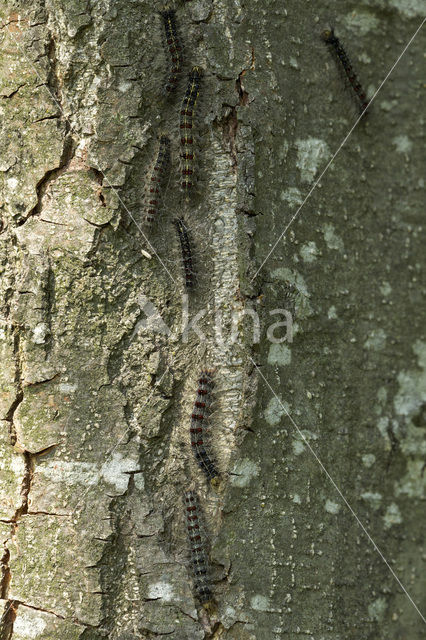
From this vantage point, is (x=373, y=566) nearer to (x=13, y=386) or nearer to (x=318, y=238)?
(x=318, y=238)

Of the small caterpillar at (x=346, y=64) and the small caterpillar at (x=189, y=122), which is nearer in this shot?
the small caterpillar at (x=189, y=122)

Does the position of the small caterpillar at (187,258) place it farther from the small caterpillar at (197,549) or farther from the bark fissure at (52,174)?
the small caterpillar at (197,549)

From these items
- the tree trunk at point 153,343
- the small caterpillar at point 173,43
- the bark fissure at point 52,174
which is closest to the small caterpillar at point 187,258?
the tree trunk at point 153,343

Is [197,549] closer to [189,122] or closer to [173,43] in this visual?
[189,122]

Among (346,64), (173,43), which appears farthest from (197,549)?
(346,64)

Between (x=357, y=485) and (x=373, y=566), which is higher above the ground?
(x=357, y=485)

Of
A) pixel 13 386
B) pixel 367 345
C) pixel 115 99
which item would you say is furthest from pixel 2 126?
pixel 367 345

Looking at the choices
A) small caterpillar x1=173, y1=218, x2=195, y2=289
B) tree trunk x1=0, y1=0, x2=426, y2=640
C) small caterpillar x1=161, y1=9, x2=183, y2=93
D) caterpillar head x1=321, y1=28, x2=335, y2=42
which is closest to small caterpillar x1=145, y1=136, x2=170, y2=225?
tree trunk x1=0, y1=0, x2=426, y2=640
